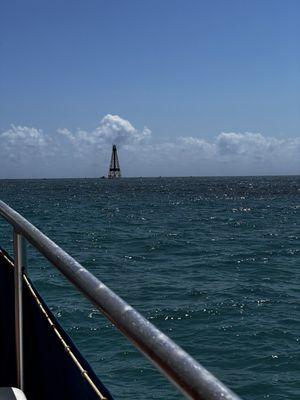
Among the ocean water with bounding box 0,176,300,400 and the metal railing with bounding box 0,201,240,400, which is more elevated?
the metal railing with bounding box 0,201,240,400

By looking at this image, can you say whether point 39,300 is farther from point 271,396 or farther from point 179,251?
point 179,251

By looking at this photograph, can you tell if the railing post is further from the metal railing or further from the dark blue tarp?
the metal railing

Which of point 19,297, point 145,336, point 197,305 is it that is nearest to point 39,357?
point 19,297

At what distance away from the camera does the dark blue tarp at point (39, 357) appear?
1764 mm

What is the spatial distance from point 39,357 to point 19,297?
0.33 meters

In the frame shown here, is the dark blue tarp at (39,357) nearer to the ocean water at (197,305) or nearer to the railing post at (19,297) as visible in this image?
the railing post at (19,297)

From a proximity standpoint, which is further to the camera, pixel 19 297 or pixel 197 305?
pixel 197 305

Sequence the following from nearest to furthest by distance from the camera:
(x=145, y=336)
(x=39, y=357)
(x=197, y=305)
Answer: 1. (x=145, y=336)
2. (x=39, y=357)
3. (x=197, y=305)

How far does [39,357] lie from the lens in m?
2.26

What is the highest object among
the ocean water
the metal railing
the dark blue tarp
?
the metal railing

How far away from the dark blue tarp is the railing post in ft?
0.07

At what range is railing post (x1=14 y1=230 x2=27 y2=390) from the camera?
95.5 inches

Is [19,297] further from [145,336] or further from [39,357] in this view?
[145,336]

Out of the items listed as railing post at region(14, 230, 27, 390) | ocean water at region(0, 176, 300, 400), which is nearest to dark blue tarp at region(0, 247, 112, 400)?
railing post at region(14, 230, 27, 390)
